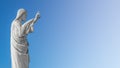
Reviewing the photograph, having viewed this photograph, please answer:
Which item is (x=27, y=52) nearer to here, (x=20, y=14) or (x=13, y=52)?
(x=13, y=52)

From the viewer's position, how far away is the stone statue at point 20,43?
20906 mm

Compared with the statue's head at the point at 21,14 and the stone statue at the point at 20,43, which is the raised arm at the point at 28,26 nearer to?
the stone statue at the point at 20,43

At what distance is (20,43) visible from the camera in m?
21.0

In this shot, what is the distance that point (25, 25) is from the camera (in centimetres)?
2125

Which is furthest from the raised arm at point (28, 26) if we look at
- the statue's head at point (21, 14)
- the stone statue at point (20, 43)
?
the statue's head at point (21, 14)

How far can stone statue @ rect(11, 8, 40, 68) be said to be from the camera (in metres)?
20.9

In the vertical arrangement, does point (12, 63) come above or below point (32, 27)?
below

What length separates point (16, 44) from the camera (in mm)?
21000

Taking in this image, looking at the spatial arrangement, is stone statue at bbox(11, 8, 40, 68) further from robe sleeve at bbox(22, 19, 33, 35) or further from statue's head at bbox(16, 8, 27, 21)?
statue's head at bbox(16, 8, 27, 21)

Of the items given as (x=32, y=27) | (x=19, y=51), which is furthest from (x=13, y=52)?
(x=32, y=27)

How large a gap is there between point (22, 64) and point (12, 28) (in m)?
2.02

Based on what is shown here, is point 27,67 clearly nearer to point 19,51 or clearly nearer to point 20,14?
point 19,51

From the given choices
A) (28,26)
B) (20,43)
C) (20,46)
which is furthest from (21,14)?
(20,46)

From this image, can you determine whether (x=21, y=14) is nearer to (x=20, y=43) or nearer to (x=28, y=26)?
(x=28, y=26)
